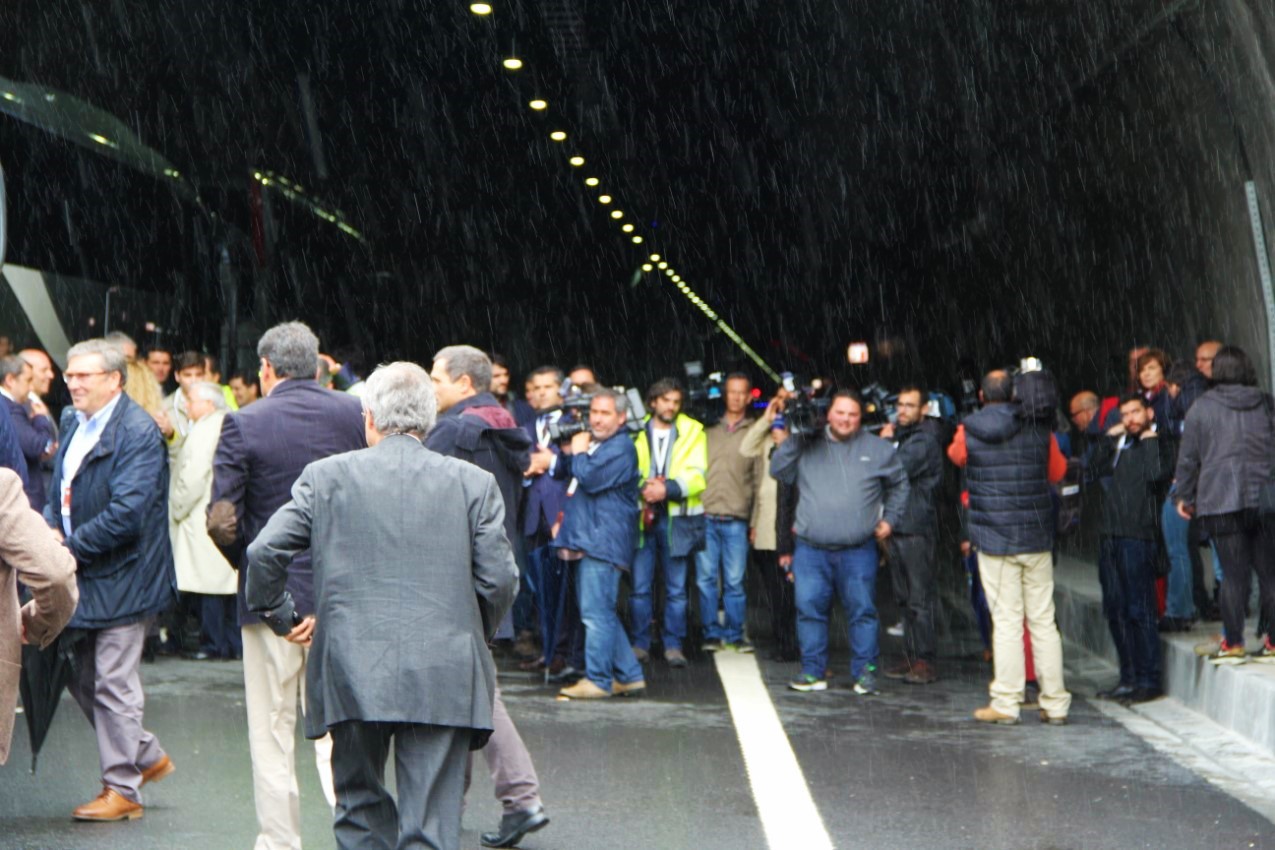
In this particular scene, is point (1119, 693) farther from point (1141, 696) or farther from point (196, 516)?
point (196, 516)

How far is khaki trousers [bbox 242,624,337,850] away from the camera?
20.5ft

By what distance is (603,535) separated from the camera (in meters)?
10.8

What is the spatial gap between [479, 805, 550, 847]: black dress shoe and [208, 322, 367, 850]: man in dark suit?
0.72 meters

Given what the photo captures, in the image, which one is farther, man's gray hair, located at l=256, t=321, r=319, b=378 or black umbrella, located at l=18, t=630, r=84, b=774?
black umbrella, located at l=18, t=630, r=84, b=774

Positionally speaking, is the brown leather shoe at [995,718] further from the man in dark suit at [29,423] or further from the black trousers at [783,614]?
the man in dark suit at [29,423]

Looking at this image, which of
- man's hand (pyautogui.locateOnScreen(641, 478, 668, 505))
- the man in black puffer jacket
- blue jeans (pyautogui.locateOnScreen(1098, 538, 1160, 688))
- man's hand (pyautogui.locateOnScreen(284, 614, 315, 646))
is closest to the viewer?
man's hand (pyautogui.locateOnScreen(284, 614, 315, 646))

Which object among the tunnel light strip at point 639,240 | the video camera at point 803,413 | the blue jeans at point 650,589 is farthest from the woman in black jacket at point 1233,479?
the tunnel light strip at point 639,240

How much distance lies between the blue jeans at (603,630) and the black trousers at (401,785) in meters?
5.41

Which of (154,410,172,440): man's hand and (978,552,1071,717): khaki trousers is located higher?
(154,410,172,440): man's hand

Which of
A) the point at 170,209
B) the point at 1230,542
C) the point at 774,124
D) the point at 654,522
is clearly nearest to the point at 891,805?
the point at 1230,542

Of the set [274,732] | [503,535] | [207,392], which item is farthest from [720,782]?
[207,392]

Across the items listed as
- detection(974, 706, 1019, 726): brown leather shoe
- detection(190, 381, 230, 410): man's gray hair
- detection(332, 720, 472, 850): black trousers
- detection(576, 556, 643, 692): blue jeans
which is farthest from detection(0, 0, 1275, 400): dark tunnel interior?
detection(332, 720, 472, 850): black trousers

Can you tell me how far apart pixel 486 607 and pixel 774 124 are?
19708 millimetres

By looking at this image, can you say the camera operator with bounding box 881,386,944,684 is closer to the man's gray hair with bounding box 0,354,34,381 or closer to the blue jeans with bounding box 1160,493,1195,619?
the blue jeans with bounding box 1160,493,1195,619
